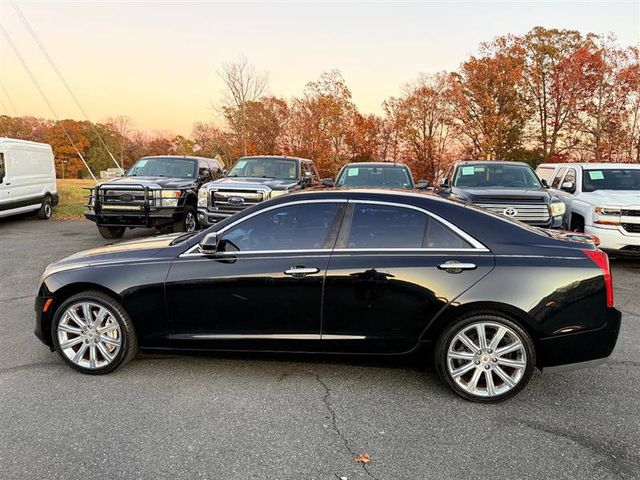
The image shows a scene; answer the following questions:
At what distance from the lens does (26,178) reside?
45.6 ft

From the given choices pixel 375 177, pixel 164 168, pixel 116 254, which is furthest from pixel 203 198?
pixel 116 254

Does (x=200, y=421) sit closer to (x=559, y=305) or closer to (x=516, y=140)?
(x=559, y=305)

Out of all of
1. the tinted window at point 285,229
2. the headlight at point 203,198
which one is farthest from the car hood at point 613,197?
the headlight at point 203,198

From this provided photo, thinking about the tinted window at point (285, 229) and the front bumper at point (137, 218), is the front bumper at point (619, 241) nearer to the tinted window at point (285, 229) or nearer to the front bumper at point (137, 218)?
the tinted window at point (285, 229)

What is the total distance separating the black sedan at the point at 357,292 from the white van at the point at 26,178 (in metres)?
11.2

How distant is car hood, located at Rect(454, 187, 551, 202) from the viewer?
26.8 ft

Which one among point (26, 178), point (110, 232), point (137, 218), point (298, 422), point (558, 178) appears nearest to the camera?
point (298, 422)

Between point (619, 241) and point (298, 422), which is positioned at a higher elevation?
point (619, 241)

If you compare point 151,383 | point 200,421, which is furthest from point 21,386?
point 200,421

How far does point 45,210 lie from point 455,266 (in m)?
15.0

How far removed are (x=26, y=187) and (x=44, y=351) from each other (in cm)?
1159

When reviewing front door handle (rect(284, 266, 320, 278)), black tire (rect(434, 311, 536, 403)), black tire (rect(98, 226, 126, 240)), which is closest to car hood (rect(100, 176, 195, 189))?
black tire (rect(98, 226, 126, 240))

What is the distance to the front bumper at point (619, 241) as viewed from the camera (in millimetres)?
7777

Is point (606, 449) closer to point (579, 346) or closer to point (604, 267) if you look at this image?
point (579, 346)
